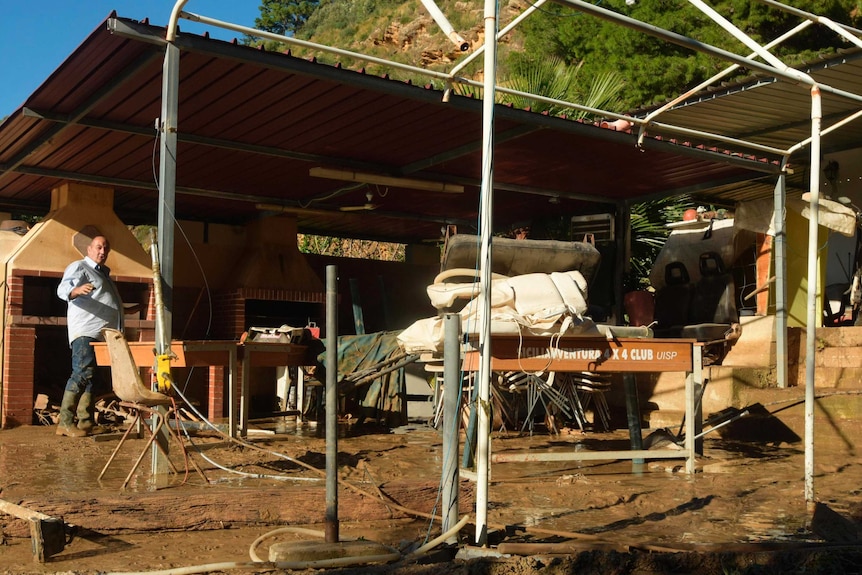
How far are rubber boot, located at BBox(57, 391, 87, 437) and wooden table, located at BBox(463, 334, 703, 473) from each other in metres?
4.52

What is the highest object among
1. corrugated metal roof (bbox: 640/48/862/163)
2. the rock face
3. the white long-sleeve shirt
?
the rock face

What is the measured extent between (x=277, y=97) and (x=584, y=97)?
10929 mm

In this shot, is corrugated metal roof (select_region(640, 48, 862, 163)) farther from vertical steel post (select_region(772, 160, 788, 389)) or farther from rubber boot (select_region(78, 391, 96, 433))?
rubber boot (select_region(78, 391, 96, 433))

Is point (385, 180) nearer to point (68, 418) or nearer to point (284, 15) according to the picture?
point (68, 418)

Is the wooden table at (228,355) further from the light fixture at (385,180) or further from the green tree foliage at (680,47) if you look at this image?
the green tree foliage at (680,47)

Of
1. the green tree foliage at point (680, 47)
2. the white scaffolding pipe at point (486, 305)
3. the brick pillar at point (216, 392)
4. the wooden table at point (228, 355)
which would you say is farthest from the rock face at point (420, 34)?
the white scaffolding pipe at point (486, 305)

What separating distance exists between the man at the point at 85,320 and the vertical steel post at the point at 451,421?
4.81 metres

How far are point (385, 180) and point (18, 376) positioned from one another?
16.0 feet

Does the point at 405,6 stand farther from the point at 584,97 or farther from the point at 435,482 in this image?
the point at 435,482

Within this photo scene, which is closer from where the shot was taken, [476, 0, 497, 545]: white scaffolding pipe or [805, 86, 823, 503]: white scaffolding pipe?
[476, 0, 497, 545]: white scaffolding pipe

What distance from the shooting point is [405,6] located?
5697 cm

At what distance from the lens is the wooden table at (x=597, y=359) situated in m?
6.65

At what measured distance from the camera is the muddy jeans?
8.75 m

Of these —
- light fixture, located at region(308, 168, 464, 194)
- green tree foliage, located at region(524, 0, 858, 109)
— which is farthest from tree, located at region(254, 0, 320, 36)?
light fixture, located at region(308, 168, 464, 194)
